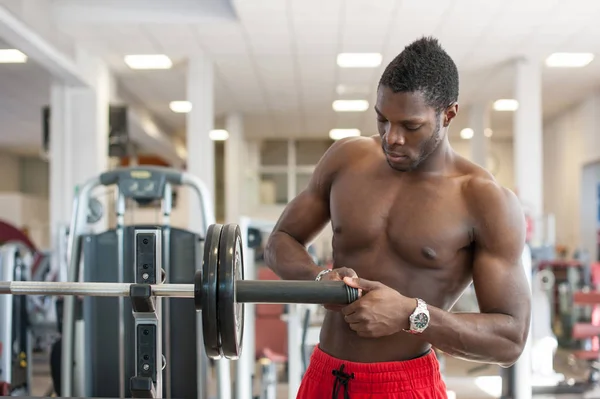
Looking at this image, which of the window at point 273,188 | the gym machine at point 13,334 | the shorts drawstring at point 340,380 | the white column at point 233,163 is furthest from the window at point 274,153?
the shorts drawstring at point 340,380

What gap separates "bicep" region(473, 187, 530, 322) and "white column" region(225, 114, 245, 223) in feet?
34.4

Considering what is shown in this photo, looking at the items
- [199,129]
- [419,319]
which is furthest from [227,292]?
[199,129]

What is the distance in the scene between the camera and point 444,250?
1.47 meters

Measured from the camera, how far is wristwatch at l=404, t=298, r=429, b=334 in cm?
126

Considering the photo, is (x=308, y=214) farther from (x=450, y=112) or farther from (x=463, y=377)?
(x=463, y=377)

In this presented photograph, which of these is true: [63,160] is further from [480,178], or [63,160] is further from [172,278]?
[480,178]

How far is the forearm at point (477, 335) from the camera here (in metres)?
1.30

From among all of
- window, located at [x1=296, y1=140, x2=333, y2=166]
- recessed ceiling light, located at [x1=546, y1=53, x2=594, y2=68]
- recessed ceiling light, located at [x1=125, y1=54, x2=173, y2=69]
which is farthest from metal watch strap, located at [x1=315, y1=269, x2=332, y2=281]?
window, located at [x1=296, y1=140, x2=333, y2=166]

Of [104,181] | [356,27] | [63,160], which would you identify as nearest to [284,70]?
[356,27]

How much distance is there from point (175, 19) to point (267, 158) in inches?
311

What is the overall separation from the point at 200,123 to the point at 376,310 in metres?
7.00

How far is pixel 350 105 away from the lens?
11.1 meters

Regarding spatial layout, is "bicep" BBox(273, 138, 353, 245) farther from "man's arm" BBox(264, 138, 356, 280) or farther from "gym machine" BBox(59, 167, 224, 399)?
"gym machine" BBox(59, 167, 224, 399)

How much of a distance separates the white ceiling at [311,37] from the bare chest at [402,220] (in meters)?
4.77
